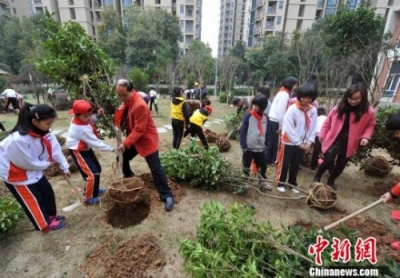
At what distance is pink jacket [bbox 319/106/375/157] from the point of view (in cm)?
310

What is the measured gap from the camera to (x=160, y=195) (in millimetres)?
3287

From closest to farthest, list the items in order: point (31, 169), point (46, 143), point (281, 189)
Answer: point (31, 169) < point (46, 143) < point (281, 189)

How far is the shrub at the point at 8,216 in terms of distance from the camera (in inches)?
96.2

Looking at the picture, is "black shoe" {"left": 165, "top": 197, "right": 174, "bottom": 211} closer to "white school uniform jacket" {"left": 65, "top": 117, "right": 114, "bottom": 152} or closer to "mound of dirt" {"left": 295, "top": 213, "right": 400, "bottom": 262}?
"white school uniform jacket" {"left": 65, "top": 117, "right": 114, "bottom": 152}

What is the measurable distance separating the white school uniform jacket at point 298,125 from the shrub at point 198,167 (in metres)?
1.18

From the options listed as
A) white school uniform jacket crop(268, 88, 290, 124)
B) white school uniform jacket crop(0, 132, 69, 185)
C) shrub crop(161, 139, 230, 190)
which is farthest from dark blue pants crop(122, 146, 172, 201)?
white school uniform jacket crop(268, 88, 290, 124)

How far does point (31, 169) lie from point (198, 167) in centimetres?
231

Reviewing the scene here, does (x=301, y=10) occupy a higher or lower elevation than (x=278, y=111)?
higher

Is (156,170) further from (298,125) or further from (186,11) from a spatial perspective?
(186,11)

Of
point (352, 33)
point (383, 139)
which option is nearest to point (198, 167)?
point (383, 139)

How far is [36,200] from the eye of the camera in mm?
2424

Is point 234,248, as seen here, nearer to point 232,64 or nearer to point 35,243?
point 35,243

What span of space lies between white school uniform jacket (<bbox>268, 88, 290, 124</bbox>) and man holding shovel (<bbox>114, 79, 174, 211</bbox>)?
8.15 ft

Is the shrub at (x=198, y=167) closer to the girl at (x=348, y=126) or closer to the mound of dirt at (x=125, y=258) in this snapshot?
the mound of dirt at (x=125, y=258)
